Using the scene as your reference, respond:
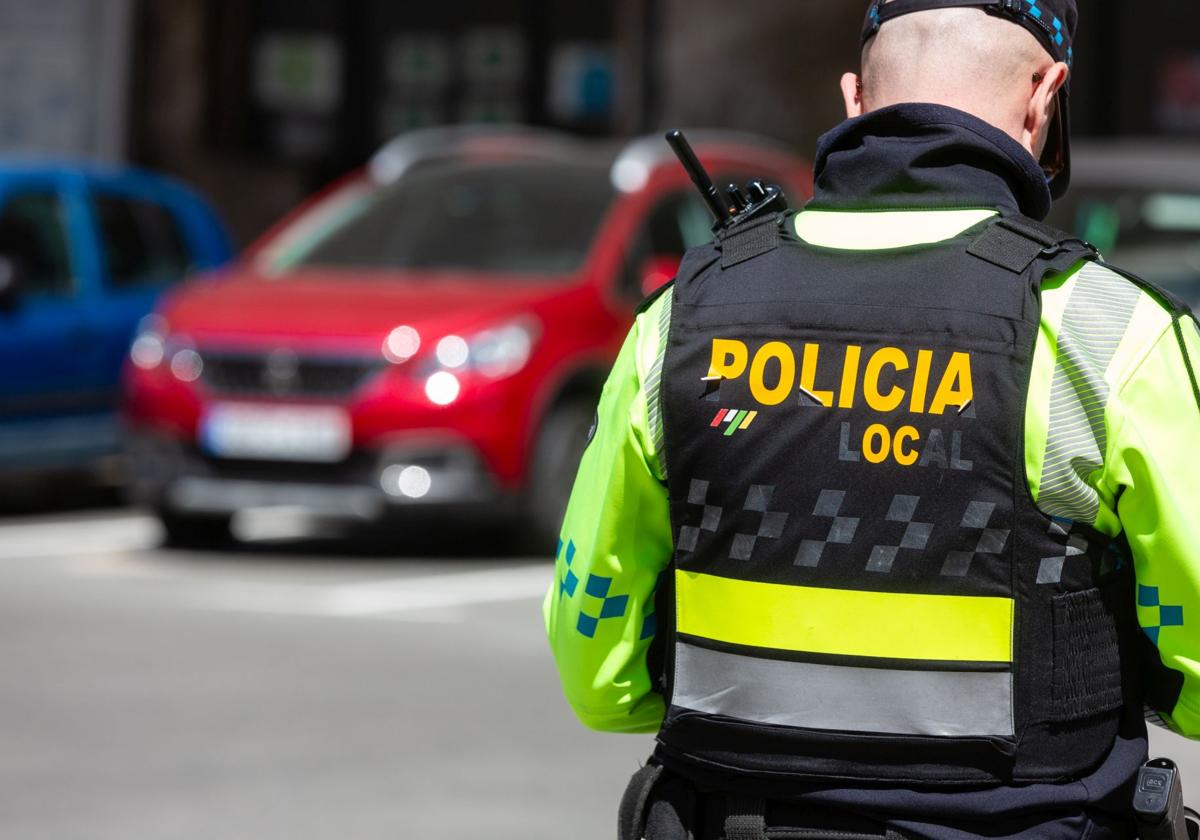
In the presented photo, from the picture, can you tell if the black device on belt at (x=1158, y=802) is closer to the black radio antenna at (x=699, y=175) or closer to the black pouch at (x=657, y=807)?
the black pouch at (x=657, y=807)

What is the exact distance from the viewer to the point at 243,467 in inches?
380

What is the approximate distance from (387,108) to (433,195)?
783cm

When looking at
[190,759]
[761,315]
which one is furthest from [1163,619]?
[190,759]

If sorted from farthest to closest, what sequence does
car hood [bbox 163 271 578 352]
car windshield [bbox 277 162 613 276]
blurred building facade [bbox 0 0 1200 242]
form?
blurred building facade [bbox 0 0 1200 242]
car windshield [bbox 277 162 613 276]
car hood [bbox 163 271 578 352]

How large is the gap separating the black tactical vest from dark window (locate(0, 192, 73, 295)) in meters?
9.37

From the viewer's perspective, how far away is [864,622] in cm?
220

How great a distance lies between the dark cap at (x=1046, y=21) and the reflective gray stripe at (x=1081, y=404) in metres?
0.29

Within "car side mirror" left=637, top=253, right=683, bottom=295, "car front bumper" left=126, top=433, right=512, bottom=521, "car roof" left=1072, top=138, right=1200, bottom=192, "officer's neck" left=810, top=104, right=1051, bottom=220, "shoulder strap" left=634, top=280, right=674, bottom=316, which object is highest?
"officer's neck" left=810, top=104, right=1051, bottom=220

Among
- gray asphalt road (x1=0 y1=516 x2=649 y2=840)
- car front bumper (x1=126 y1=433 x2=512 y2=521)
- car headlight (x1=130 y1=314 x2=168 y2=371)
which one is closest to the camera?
gray asphalt road (x1=0 y1=516 x2=649 y2=840)

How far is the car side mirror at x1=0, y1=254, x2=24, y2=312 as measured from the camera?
10891 millimetres

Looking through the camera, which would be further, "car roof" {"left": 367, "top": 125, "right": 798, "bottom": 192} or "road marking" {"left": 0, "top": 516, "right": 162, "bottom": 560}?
"car roof" {"left": 367, "top": 125, "right": 798, "bottom": 192}

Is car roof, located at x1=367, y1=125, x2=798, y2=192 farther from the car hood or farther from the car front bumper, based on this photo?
the car front bumper

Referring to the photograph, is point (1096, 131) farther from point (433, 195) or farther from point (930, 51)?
point (930, 51)

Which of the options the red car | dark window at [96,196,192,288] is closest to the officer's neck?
the red car
